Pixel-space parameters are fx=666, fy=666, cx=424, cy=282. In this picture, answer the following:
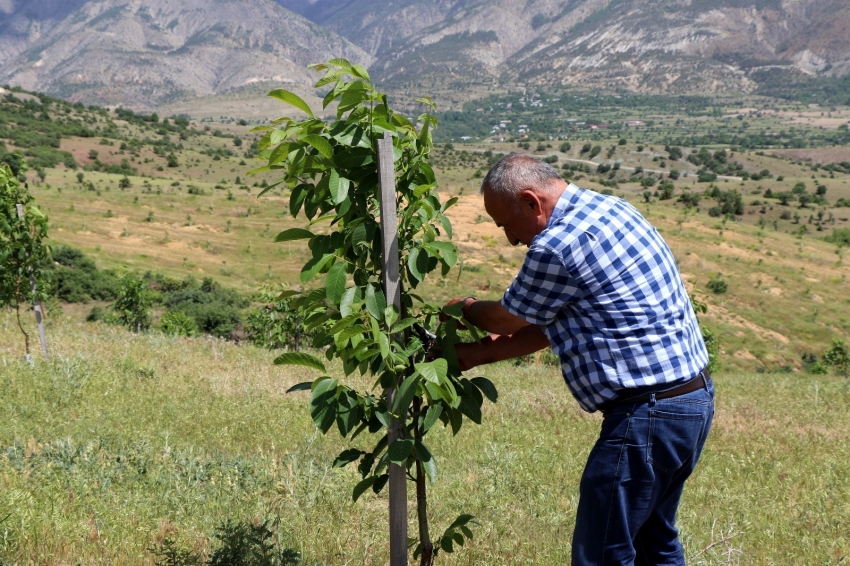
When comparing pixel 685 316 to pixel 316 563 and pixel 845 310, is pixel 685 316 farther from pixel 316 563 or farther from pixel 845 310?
pixel 845 310

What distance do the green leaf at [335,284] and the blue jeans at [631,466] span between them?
3.43 feet

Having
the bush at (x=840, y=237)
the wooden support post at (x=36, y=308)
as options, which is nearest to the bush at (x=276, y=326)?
the wooden support post at (x=36, y=308)

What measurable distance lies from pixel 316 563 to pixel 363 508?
0.93m

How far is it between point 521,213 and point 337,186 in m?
0.66

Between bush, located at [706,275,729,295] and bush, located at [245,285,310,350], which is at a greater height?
bush, located at [245,285,310,350]

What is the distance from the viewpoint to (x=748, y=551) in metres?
3.90

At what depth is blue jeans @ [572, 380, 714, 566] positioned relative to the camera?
7.57 ft

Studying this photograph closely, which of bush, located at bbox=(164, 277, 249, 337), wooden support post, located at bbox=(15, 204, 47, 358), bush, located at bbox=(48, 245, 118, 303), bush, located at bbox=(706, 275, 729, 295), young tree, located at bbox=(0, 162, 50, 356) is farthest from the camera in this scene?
bush, located at bbox=(706, 275, 729, 295)

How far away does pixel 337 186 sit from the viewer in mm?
2365

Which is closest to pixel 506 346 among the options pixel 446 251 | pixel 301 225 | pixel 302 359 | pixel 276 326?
pixel 446 251

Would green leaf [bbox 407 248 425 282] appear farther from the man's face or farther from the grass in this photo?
the grass

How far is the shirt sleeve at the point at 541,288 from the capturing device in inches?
86.7

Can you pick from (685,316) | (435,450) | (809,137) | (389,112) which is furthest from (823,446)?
(809,137)

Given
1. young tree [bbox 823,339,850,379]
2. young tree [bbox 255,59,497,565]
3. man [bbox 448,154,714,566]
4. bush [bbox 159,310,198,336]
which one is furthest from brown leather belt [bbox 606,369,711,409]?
young tree [bbox 823,339,850,379]
